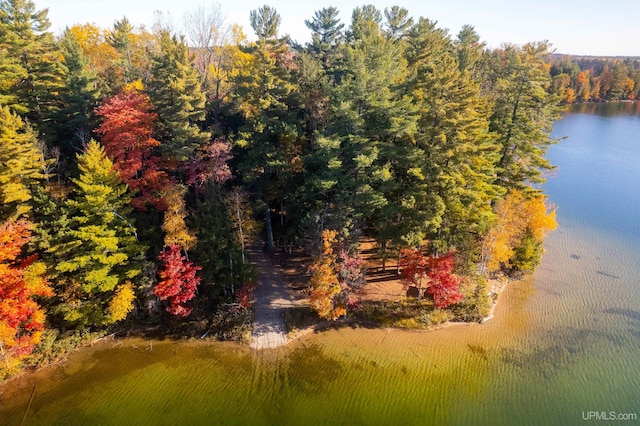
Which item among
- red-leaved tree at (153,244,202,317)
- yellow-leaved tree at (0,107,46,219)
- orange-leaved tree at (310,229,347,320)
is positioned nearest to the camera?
yellow-leaved tree at (0,107,46,219)

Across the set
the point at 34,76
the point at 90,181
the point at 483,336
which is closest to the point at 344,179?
the point at 483,336

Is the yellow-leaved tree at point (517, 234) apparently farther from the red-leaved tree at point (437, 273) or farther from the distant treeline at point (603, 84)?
the distant treeline at point (603, 84)

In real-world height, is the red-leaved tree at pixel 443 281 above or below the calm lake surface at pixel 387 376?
above

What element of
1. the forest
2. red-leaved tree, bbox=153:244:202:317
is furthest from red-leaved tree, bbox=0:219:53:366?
red-leaved tree, bbox=153:244:202:317

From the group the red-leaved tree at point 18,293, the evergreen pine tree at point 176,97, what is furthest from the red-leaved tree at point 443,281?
the red-leaved tree at point 18,293

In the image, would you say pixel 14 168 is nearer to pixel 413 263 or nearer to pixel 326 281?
pixel 326 281

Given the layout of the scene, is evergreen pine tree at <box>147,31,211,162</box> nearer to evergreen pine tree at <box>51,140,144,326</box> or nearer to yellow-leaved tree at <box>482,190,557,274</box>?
evergreen pine tree at <box>51,140,144,326</box>
